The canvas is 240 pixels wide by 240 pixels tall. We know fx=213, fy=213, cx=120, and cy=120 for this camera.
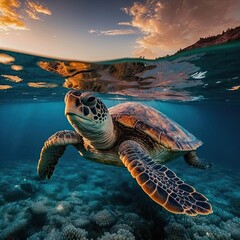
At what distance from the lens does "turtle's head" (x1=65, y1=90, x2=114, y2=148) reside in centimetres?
330

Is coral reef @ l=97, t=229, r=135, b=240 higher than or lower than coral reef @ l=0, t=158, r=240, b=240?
higher

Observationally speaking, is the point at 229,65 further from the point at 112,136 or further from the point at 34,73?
the point at 34,73

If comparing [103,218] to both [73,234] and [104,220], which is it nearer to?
[104,220]

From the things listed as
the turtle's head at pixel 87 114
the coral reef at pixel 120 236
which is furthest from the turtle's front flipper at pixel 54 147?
the coral reef at pixel 120 236

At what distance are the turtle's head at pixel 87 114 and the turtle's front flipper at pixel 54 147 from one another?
99 centimetres

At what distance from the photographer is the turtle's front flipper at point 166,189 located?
272cm

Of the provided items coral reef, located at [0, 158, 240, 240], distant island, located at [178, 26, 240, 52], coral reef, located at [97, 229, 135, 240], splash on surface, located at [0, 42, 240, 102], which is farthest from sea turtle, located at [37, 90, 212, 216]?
splash on surface, located at [0, 42, 240, 102]

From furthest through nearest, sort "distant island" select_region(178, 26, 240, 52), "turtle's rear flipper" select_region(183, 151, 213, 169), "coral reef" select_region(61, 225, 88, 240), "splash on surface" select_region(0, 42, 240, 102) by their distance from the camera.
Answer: "splash on surface" select_region(0, 42, 240, 102), "turtle's rear flipper" select_region(183, 151, 213, 169), "distant island" select_region(178, 26, 240, 52), "coral reef" select_region(61, 225, 88, 240)

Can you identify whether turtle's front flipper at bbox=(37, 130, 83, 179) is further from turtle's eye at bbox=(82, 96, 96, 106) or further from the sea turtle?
turtle's eye at bbox=(82, 96, 96, 106)

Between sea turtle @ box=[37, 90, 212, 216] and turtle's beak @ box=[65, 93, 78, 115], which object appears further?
turtle's beak @ box=[65, 93, 78, 115]

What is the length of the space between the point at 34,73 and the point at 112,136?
27.9 feet

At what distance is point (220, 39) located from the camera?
6.64m

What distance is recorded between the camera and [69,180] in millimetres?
11984

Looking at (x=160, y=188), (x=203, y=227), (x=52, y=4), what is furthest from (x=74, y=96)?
(x=203, y=227)
